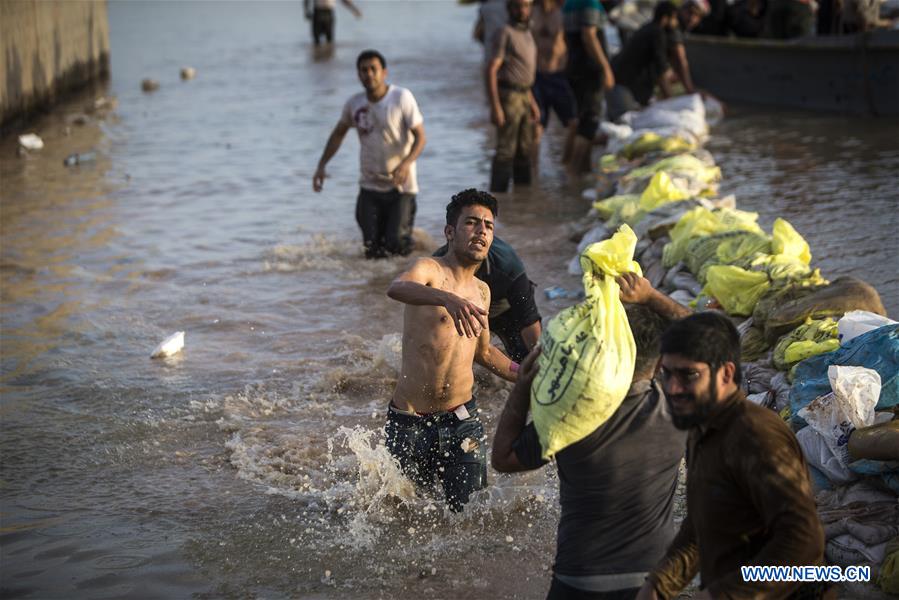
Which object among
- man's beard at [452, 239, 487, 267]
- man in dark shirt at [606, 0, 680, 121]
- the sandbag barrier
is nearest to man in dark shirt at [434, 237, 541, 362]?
→ man's beard at [452, 239, 487, 267]

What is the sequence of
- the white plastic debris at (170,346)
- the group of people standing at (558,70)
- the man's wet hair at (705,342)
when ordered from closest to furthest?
the man's wet hair at (705,342) < the white plastic debris at (170,346) < the group of people standing at (558,70)

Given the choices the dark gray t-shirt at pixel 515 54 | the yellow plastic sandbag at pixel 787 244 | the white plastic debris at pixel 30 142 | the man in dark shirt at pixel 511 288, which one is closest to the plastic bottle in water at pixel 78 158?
the white plastic debris at pixel 30 142

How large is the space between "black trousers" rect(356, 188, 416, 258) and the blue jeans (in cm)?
443

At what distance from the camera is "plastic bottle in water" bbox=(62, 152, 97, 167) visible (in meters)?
15.3

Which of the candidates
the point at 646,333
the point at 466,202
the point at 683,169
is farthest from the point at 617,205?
the point at 646,333

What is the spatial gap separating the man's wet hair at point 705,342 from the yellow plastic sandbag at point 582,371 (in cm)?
21

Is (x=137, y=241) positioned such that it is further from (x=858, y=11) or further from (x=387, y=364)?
(x=858, y=11)

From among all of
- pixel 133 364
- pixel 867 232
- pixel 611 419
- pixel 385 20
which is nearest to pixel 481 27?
pixel 867 232

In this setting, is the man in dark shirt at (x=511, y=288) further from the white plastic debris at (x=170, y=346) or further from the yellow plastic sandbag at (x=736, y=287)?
the white plastic debris at (x=170, y=346)

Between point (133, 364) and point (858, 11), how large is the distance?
9.70 meters

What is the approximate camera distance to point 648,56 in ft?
43.2

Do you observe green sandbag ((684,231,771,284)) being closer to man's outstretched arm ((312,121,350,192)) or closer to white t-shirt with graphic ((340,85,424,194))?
white t-shirt with graphic ((340,85,424,194))

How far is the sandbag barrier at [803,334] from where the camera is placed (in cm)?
452

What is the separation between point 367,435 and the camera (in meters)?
5.99
